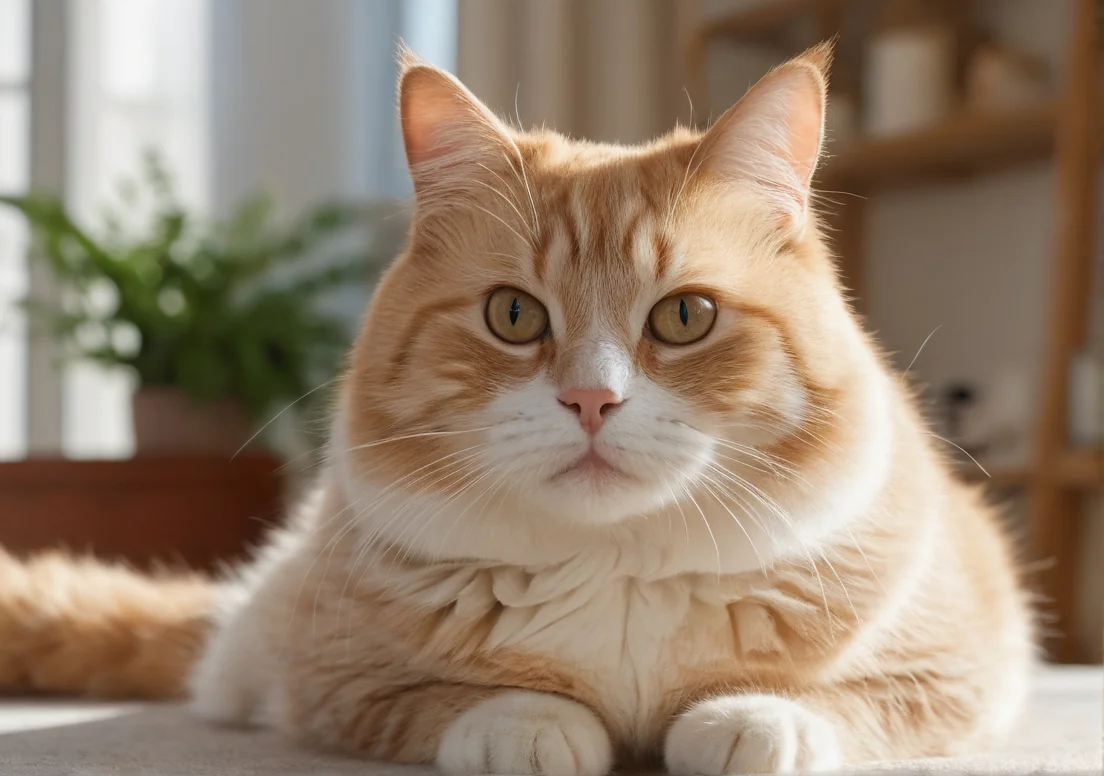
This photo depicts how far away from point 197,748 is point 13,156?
12.4ft

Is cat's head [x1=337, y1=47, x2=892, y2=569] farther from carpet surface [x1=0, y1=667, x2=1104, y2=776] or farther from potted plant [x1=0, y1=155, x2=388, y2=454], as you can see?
potted plant [x1=0, y1=155, x2=388, y2=454]

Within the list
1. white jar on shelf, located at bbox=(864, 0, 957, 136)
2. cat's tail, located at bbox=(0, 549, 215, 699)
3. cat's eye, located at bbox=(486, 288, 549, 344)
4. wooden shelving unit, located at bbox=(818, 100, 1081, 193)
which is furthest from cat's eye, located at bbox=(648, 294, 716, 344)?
white jar on shelf, located at bbox=(864, 0, 957, 136)

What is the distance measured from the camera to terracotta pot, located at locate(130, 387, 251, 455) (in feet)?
11.3

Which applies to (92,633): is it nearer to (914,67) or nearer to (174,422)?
(174,422)

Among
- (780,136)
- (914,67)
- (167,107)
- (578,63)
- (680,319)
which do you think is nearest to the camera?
(680,319)

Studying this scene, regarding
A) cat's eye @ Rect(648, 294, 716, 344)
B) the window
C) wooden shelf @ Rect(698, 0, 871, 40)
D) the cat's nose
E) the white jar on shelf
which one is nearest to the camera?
the cat's nose

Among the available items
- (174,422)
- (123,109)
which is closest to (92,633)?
(174,422)

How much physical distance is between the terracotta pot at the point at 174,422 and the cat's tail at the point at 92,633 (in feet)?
5.08

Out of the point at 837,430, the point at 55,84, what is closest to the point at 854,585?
the point at 837,430

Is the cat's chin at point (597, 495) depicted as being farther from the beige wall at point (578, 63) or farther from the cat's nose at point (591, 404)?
the beige wall at point (578, 63)

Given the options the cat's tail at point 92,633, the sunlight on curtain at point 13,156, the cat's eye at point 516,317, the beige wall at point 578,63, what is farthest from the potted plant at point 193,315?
the cat's eye at point 516,317

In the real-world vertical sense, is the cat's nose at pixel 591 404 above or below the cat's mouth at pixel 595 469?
above

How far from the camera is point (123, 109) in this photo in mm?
4480

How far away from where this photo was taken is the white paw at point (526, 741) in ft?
3.65
